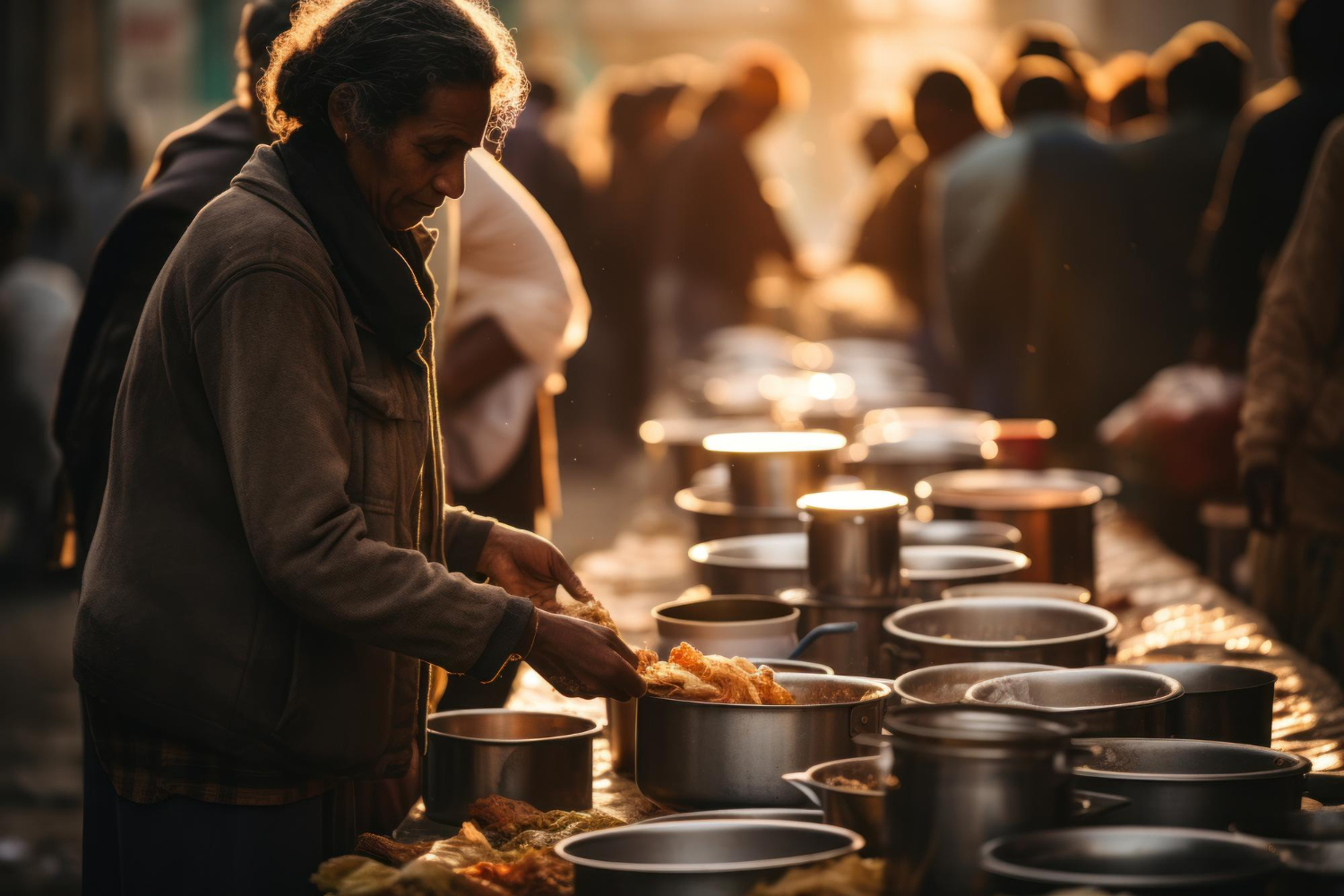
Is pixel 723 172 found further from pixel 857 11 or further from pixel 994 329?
pixel 857 11

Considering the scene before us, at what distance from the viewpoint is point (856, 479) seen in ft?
13.5

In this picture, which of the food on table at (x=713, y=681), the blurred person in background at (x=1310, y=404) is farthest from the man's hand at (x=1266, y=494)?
the food on table at (x=713, y=681)

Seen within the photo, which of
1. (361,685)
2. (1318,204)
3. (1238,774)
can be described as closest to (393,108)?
(361,685)

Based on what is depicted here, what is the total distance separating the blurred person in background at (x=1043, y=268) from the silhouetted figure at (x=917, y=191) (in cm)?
65

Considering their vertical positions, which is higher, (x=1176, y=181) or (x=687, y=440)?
(x=1176, y=181)

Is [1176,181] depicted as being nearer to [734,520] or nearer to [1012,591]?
[734,520]

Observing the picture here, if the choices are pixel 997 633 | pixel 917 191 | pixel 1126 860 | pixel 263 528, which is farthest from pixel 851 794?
pixel 917 191

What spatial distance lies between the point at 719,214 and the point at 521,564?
7097mm

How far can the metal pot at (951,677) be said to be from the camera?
6.95 feet

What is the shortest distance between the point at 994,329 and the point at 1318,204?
3418 mm

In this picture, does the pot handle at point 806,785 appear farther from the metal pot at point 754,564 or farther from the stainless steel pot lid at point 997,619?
the metal pot at point 754,564

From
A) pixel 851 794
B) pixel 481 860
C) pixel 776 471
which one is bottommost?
pixel 481 860

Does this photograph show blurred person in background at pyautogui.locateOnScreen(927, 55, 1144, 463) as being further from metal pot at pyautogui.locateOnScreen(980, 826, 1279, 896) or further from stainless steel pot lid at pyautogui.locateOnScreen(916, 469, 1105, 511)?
metal pot at pyautogui.locateOnScreen(980, 826, 1279, 896)

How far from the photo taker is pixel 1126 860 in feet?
4.80
